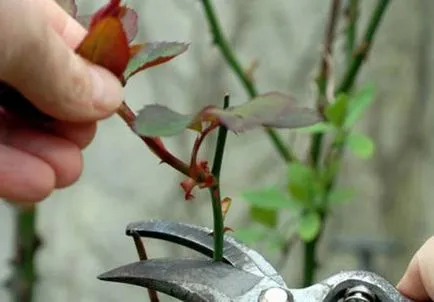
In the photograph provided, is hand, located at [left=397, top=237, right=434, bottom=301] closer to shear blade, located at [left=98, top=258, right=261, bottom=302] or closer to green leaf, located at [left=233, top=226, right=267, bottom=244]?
shear blade, located at [left=98, top=258, right=261, bottom=302]

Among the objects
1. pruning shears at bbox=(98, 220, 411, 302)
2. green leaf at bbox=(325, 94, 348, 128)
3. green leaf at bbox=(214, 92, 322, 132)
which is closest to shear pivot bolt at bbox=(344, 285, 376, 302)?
pruning shears at bbox=(98, 220, 411, 302)

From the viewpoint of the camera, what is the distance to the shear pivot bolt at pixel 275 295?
1.42 feet

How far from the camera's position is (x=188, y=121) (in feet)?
→ 1.16

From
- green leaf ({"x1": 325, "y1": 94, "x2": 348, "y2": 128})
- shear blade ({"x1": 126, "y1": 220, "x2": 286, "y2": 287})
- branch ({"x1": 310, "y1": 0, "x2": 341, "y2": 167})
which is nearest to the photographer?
shear blade ({"x1": 126, "y1": 220, "x2": 286, "y2": 287})

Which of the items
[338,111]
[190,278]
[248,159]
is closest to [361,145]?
[338,111]

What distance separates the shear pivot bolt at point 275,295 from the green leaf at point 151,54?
120 millimetres

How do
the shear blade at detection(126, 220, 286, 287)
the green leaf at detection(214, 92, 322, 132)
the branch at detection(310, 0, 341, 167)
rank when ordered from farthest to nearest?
the branch at detection(310, 0, 341, 167)
the shear blade at detection(126, 220, 286, 287)
the green leaf at detection(214, 92, 322, 132)

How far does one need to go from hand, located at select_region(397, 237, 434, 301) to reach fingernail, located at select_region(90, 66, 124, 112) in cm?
21

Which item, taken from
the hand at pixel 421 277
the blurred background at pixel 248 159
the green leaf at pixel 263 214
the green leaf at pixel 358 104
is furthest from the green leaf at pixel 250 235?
the blurred background at pixel 248 159

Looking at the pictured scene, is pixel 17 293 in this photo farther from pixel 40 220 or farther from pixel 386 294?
pixel 386 294

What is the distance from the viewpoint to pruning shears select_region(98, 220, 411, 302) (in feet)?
1.39

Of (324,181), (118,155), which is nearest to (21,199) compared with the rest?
(324,181)

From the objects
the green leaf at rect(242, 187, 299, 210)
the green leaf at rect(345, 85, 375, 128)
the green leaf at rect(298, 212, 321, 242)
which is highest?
the green leaf at rect(345, 85, 375, 128)

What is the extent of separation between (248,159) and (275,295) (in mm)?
1030
